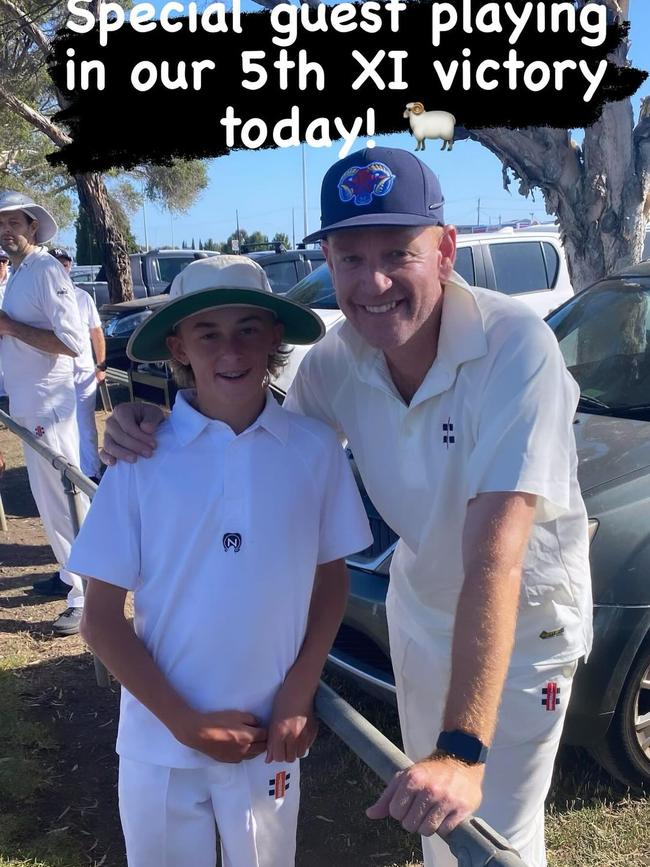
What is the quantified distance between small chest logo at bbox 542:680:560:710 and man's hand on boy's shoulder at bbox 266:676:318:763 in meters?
0.61

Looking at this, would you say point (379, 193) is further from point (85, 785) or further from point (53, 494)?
point (53, 494)

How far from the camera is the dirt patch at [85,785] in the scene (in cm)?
283

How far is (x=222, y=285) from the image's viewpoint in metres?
1.78

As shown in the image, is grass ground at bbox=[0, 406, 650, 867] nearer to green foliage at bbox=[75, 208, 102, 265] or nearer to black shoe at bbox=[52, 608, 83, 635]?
black shoe at bbox=[52, 608, 83, 635]

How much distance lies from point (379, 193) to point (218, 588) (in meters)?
0.93

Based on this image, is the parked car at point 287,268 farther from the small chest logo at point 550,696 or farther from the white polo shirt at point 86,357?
the small chest logo at point 550,696

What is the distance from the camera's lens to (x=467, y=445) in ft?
6.09

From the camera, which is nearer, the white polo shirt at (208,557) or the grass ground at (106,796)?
the white polo shirt at (208,557)

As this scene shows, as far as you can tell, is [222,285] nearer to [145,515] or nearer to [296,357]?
[145,515]

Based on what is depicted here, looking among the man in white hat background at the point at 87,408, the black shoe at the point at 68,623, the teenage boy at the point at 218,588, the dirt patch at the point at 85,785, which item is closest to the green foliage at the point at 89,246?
the man in white hat background at the point at 87,408

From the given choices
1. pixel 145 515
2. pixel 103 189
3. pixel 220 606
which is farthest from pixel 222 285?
pixel 103 189

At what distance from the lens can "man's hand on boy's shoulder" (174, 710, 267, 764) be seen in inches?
65.8

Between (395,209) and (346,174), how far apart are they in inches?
6.1

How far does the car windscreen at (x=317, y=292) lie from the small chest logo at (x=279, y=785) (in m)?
5.74
